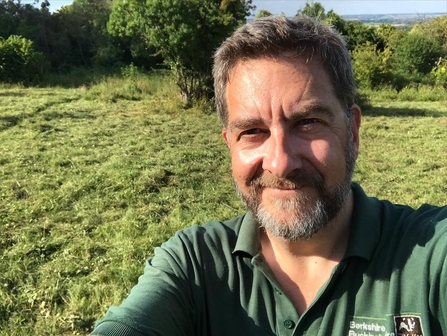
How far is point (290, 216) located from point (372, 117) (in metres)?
11.7

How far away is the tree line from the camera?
11.9 m

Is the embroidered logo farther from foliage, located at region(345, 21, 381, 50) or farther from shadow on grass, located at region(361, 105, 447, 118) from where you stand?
foliage, located at region(345, 21, 381, 50)

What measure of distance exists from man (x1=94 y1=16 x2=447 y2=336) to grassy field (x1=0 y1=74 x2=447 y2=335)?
192cm

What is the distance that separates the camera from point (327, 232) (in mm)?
1561

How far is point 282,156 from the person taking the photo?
1470mm

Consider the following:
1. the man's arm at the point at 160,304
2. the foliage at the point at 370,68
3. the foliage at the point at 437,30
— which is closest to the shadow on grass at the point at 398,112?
the foliage at the point at 370,68

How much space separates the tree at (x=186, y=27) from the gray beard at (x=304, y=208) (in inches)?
418

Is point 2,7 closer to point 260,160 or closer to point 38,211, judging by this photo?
point 38,211

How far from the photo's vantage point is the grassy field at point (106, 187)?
3.44 meters

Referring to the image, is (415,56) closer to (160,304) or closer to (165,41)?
(165,41)

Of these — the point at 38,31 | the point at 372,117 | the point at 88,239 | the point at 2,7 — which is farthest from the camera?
the point at 2,7

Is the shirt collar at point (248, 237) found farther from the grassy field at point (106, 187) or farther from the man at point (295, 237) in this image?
the grassy field at point (106, 187)

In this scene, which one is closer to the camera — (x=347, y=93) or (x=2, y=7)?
(x=347, y=93)

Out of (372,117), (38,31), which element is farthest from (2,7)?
(372,117)
